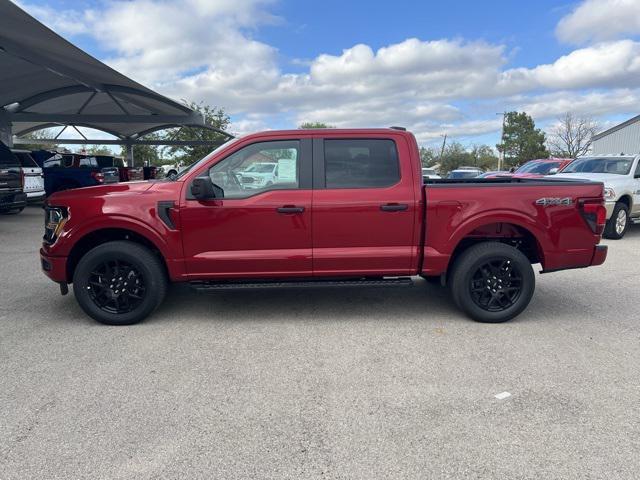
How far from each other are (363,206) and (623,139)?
134 ft

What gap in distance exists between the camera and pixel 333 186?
182 inches

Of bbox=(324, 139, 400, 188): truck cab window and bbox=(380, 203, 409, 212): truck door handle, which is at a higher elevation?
bbox=(324, 139, 400, 188): truck cab window

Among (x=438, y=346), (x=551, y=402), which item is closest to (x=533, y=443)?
(x=551, y=402)

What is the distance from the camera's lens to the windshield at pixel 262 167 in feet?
15.3

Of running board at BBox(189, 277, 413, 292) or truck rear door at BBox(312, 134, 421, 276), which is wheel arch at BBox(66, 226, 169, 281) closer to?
running board at BBox(189, 277, 413, 292)

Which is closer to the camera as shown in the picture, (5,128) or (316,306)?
(316,306)

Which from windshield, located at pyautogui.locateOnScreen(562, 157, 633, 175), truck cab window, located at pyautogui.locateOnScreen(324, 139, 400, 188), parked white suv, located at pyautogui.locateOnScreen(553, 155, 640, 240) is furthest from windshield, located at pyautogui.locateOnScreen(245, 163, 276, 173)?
windshield, located at pyautogui.locateOnScreen(562, 157, 633, 175)

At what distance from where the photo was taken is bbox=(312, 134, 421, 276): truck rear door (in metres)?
4.59

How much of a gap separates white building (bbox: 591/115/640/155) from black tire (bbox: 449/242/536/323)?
36398 mm

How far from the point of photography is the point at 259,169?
4.69 meters

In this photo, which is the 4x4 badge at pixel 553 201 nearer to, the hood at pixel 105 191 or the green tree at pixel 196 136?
the hood at pixel 105 191

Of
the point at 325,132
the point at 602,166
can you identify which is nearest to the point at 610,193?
the point at 602,166

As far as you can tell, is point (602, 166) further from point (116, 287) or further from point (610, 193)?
point (116, 287)

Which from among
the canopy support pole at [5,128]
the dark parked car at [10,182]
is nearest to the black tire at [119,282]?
the dark parked car at [10,182]
